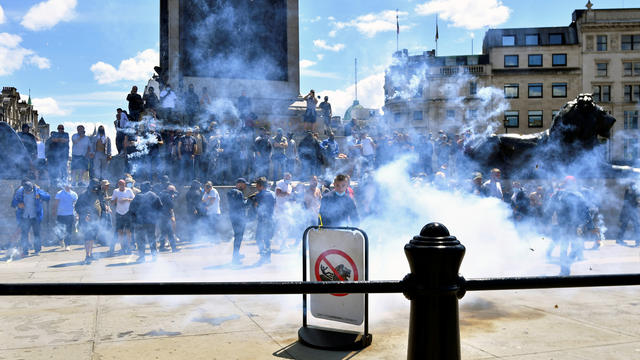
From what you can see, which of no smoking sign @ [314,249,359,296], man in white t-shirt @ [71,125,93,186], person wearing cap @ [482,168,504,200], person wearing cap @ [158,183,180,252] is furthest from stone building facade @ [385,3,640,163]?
no smoking sign @ [314,249,359,296]

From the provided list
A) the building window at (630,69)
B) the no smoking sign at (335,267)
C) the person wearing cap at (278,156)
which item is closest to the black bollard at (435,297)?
the no smoking sign at (335,267)

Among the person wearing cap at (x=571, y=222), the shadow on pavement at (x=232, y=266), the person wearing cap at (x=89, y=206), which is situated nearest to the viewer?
the person wearing cap at (x=571, y=222)

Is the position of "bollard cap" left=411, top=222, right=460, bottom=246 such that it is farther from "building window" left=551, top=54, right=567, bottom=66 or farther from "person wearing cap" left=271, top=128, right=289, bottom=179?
"building window" left=551, top=54, right=567, bottom=66

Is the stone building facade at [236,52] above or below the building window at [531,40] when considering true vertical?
below

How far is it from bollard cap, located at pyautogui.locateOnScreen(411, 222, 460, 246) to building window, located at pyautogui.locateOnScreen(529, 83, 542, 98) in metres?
49.6

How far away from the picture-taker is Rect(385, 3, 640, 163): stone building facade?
4612 cm

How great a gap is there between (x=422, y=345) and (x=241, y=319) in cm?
349

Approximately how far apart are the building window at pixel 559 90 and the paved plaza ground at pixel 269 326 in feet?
147

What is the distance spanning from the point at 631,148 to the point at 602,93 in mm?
5252

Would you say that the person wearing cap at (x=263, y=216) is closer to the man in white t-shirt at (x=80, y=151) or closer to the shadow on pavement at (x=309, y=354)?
the shadow on pavement at (x=309, y=354)

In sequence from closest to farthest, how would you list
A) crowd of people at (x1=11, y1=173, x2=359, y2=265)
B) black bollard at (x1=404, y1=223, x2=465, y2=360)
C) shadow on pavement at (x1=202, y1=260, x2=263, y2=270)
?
1. black bollard at (x1=404, y1=223, x2=465, y2=360)
2. shadow on pavement at (x1=202, y1=260, x2=263, y2=270)
3. crowd of people at (x1=11, y1=173, x2=359, y2=265)

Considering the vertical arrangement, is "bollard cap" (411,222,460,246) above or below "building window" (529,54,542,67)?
below

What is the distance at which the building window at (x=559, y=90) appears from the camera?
4736cm

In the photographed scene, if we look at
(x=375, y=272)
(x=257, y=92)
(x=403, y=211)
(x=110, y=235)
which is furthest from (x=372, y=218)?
(x=257, y=92)
